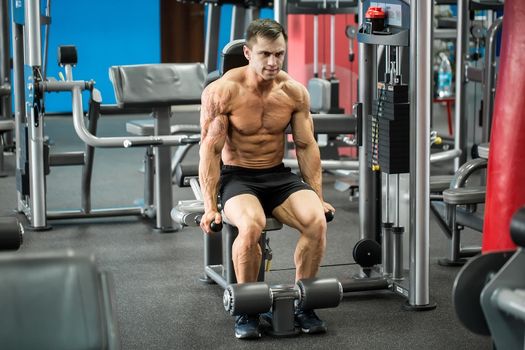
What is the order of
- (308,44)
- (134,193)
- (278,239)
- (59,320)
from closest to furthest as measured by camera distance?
(59,320) → (278,239) → (134,193) → (308,44)

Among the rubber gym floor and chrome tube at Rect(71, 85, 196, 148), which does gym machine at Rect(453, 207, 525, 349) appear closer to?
the rubber gym floor

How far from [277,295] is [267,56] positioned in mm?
941

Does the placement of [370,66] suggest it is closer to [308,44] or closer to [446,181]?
[446,181]

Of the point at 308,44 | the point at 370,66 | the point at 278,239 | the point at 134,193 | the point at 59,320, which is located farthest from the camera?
the point at 308,44

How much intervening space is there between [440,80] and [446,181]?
18.0 feet

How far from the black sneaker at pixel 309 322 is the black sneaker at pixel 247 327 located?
0.17m

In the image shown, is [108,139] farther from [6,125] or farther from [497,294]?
[497,294]

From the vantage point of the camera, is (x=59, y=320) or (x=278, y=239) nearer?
(x=59, y=320)

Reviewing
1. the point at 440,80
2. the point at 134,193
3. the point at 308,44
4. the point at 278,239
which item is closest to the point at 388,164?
the point at 278,239

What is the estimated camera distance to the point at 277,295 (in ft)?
12.2

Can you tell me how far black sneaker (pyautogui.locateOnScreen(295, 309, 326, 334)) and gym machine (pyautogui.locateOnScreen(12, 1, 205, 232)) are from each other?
68.6 inches

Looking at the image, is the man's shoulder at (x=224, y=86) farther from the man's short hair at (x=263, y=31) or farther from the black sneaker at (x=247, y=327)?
the black sneaker at (x=247, y=327)

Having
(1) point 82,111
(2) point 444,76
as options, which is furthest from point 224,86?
(2) point 444,76

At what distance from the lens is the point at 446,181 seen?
513cm
